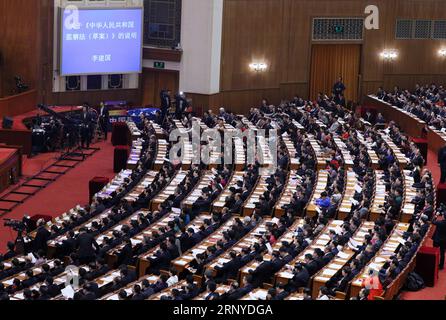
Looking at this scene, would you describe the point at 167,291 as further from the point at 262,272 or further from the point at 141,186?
the point at 141,186

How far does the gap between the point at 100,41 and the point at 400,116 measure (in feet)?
39.7

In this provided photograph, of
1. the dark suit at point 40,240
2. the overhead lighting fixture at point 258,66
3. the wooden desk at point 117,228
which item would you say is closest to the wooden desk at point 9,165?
the wooden desk at point 117,228

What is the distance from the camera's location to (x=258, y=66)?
3675 centimetres

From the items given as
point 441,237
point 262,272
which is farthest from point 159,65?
point 262,272

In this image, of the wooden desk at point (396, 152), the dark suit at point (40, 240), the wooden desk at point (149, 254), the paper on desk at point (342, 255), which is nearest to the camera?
the paper on desk at point (342, 255)

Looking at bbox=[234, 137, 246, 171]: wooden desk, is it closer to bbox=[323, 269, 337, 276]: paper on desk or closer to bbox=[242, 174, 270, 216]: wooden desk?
bbox=[242, 174, 270, 216]: wooden desk

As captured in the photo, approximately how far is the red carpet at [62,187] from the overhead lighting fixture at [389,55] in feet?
47.6

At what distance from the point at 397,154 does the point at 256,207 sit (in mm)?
7121

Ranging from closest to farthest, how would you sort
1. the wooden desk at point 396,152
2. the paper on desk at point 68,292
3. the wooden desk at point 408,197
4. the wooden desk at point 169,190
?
1. the paper on desk at point 68,292
2. the wooden desk at point 408,197
3. the wooden desk at point 169,190
4. the wooden desk at point 396,152

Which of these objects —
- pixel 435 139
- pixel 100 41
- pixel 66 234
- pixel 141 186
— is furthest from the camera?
A: pixel 100 41

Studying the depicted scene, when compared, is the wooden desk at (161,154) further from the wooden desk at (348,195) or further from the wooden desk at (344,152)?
the wooden desk at (348,195)

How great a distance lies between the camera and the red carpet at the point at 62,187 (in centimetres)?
2373

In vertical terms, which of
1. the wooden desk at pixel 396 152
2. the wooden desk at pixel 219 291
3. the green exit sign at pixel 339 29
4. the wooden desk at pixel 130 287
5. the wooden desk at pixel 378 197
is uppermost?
the green exit sign at pixel 339 29
